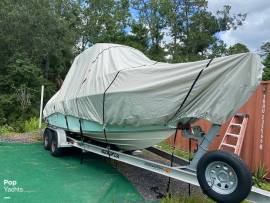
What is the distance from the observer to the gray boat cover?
489 centimetres

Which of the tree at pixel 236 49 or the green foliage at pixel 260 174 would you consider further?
the tree at pixel 236 49

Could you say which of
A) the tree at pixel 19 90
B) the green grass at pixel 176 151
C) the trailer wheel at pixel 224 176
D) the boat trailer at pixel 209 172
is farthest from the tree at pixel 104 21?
the trailer wheel at pixel 224 176

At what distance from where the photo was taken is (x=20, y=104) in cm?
1786

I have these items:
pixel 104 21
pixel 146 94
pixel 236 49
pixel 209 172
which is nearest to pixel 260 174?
pixel 209 172

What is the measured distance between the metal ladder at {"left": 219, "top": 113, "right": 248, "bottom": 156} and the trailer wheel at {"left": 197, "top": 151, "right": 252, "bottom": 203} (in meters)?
2.12

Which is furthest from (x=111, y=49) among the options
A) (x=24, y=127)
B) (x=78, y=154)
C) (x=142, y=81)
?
(x=24, y=127)

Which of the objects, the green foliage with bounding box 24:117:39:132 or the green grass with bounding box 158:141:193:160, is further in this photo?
the green foliage with bounding box 24:117:39:132

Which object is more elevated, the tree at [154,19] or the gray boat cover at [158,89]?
the tree at [154,19]

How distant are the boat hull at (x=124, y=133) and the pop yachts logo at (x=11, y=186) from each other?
1836 mm

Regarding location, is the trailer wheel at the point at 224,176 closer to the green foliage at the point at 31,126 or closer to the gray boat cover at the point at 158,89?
the gray boat cover at the point at 158,89

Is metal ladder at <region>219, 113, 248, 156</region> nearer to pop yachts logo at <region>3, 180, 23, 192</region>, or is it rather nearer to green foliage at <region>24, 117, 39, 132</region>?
pop yachts logo at <region>3, 180, 23, 192</region>

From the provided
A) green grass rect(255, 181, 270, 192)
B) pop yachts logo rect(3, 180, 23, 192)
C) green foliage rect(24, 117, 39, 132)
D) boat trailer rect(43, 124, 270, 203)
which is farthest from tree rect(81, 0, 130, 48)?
boat trailer rect(43, 124, 270, 203)

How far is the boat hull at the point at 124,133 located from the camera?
5.89 meters

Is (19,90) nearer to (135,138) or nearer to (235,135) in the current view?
(135,138)
